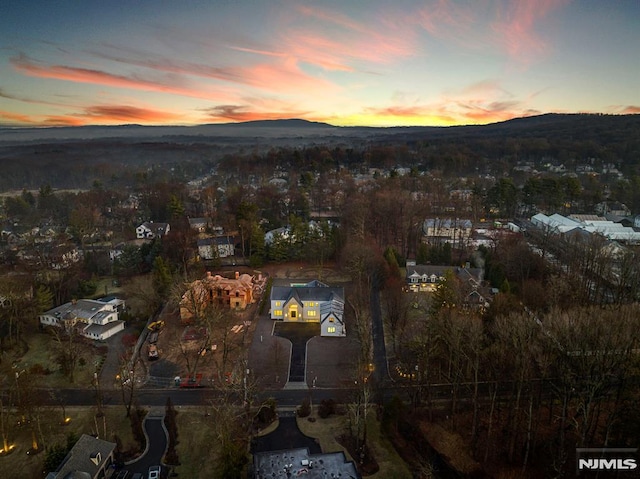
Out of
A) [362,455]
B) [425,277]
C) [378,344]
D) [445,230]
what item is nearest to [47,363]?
[362,455]

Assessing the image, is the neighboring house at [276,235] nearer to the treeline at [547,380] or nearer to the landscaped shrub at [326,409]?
the landscaped shrub at [326,409]

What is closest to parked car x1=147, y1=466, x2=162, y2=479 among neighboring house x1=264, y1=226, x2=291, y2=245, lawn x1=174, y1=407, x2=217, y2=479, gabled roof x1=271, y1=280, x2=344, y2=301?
lawn x1=174, y1=407, x2=217, y2=479

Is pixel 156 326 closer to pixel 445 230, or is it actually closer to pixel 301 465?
pixel 301 465

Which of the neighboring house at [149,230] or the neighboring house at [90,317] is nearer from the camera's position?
the neighboring house at [90,317]

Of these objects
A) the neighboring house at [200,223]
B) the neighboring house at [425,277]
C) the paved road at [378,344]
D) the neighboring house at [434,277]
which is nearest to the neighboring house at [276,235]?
the neighboring house at [200,223]

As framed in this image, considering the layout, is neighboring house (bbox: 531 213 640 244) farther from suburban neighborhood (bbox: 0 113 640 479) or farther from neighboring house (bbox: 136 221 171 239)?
neighboring house (bbox: 136 221 171 239)

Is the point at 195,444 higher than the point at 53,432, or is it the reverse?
the point at 195,444
